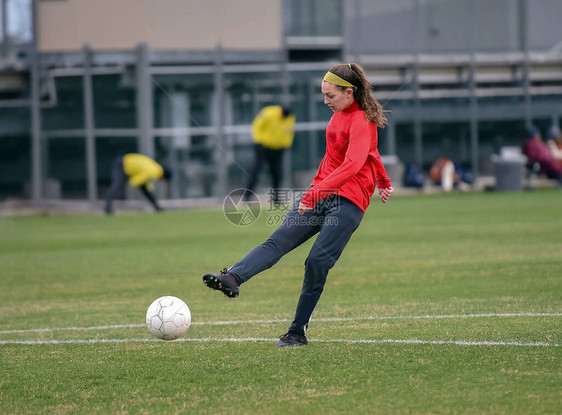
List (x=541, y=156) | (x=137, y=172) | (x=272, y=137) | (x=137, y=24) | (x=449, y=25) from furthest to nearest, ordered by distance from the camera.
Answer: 1. (x=449, y=25)
2. (x=541, y=156)
3. (x=137, y=24)
4. (x=272, y=137)
5. (x=137, y=172)

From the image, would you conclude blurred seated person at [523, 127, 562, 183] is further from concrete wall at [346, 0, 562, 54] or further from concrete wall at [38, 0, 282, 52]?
concrete wall at [38, 0, 282, 52]

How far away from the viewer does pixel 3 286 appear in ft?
38.3

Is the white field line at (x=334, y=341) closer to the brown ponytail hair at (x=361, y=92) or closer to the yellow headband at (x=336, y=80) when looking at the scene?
the brown ponytail hair at (x=361, y=92)

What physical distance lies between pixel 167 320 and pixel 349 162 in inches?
74.6

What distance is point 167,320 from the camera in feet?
22.9

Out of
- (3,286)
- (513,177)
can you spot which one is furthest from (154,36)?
(3,286)

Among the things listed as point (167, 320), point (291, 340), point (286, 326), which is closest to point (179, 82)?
point (286, 326)

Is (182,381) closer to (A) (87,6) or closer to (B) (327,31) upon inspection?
(A) (87,6)

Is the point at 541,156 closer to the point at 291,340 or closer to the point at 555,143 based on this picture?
the point at 555,143

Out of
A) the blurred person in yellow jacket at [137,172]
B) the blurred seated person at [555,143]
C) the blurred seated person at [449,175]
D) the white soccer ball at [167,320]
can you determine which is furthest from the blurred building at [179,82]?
the white soccer ball at [167,320]

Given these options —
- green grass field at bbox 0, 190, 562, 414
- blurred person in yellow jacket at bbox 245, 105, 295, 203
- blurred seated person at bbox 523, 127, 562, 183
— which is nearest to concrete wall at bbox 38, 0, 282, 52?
blurred person in yellow jacket at bbox 245, 105, 295, 203

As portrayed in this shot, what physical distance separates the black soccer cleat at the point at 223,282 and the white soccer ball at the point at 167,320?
75 centimetres

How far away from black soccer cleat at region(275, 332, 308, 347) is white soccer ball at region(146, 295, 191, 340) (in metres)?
0.78

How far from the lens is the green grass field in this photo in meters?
5.38
